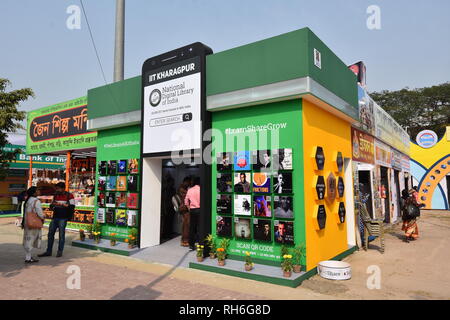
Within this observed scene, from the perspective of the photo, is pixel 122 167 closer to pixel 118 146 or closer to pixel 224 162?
pixel 118 146

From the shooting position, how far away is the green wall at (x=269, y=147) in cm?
592

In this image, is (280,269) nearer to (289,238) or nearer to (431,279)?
(289,238)

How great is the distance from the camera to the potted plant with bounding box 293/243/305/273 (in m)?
5.60

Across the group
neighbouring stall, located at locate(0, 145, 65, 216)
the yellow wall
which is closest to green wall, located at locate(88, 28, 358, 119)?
the yellow wall

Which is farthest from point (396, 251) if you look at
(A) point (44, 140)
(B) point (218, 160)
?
(A) point (44, 140)

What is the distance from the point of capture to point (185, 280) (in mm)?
5621

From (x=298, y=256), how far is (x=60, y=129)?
458 inches

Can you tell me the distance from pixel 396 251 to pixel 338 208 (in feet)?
8.04

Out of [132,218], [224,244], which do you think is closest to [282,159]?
[224,244]

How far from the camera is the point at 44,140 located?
46.2 ft

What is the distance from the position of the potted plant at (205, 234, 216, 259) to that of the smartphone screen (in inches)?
80.2

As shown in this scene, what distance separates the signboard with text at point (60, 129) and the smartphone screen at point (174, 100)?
13.4ft

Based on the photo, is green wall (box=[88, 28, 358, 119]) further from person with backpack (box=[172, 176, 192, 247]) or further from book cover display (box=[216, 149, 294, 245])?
person with backpack (box=[172, 176, 192, 247])

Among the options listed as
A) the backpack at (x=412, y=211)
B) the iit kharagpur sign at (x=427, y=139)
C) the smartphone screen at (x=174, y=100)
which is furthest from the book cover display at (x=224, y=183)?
the iit kharagpur sign at (x=427, y=139)
